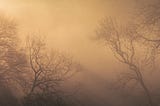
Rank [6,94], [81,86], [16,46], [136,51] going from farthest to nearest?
[81,86], [136,51], [6,94], [16,46]

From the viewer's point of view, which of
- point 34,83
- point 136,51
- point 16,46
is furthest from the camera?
point 136,51

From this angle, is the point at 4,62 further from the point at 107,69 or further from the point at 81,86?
the point at 107,69

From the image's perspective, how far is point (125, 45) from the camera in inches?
1049

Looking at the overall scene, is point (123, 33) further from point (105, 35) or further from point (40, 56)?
point (40, 56)

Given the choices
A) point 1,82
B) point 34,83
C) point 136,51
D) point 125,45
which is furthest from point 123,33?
point 1,82

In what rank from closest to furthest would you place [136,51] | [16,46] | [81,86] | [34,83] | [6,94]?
[34,83] < [16,46] < [6,94] < [136,51] < [81,86]

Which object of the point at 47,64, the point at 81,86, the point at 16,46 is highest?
the point at 16,46

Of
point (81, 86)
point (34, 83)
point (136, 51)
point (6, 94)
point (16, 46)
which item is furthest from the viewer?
point (81, 86)

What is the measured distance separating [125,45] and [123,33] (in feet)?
4.22

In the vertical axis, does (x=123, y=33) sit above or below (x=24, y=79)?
above

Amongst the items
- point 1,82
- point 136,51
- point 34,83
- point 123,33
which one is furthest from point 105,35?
point 1,82

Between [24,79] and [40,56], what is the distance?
3712 mm

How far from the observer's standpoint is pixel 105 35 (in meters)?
27.4

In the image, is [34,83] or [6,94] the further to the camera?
[6,94]
